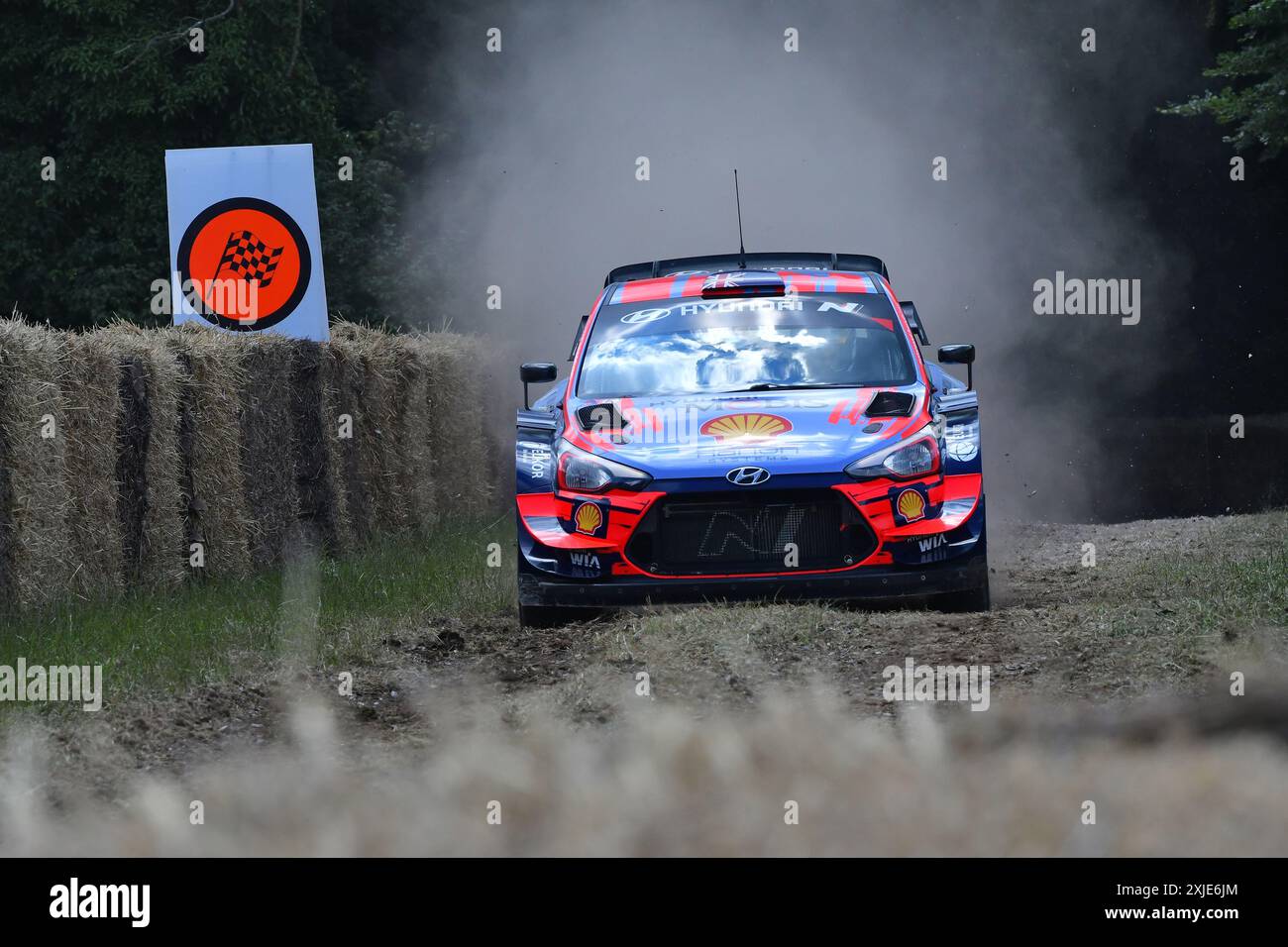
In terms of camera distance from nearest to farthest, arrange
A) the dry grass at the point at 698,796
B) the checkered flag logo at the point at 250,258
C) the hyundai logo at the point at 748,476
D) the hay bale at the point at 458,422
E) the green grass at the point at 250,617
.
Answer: the dry grass at the point at 698,796 < the green grass at the point at 250,617 < the hyundai logo at the point at 748,476 < the checkered flag logo at the point at 250,258 < the hay bale at the point at 458,422

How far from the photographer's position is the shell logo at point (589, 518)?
8680 millimetres

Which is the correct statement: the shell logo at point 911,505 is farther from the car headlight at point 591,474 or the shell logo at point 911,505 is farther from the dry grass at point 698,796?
the dry grass at point 698,796

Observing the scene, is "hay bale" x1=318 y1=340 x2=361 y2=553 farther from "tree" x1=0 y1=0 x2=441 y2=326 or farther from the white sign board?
"tree" x1=0 y1=0 x2=441 y2=326

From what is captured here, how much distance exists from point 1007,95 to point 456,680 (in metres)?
22.1

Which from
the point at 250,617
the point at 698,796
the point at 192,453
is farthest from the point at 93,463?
the point at 698,796

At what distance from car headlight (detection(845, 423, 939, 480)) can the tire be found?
1.59 m

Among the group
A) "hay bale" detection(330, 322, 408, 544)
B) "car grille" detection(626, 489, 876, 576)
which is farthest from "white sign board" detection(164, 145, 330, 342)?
"car grille" detection(626, 489, 876, 576)

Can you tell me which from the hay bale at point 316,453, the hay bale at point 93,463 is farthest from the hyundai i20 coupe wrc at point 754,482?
the hay bale at point 316,453

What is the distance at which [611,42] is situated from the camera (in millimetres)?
24891

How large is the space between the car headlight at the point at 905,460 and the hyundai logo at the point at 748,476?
0.41 metres

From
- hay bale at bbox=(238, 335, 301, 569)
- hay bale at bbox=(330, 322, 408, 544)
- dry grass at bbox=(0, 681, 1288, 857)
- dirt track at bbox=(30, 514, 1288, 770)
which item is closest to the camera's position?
dry grass at bbox=(0, 681, 1288, 857)

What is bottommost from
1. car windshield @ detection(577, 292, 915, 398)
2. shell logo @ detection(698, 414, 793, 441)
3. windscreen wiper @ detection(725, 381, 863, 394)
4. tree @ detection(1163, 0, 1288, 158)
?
shell logo @ detection(698, 414, 793, 441)

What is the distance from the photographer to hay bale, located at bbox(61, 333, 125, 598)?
10.8 metres
